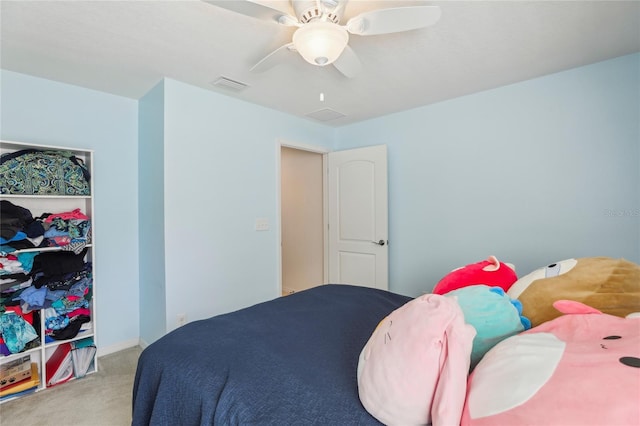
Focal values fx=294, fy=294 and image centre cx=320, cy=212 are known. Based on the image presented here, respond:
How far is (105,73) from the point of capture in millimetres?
2271

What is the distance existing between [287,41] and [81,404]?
274cm

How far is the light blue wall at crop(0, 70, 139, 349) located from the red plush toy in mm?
2726

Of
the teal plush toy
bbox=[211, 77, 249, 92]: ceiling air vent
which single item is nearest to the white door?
bbox=[211, 77, 249, 92]: ceiling air vent

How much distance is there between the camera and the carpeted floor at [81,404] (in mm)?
1799

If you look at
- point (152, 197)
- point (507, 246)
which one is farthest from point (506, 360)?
point (152, 197)

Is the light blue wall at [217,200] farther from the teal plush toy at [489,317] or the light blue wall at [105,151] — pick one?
the teal plush toy at [489,317]

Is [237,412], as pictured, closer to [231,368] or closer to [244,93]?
[231,368]

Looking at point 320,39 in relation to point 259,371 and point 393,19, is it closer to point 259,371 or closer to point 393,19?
point 393,19

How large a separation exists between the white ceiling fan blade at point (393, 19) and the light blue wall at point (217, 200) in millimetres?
1689

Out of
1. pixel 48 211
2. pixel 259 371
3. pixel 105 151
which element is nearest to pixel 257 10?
pixel 259 371

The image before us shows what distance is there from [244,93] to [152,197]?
1246 millimetres

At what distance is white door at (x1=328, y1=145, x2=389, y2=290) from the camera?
3.31 m

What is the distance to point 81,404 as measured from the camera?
195 centimetres

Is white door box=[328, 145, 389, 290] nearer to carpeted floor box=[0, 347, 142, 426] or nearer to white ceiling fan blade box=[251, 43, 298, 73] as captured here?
white ceiling fan blade box=[251, 43, 298, 73]
